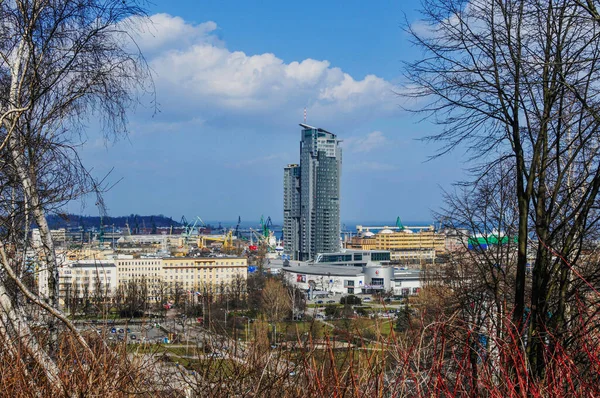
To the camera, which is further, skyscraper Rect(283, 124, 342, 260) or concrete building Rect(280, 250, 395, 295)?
skyscraper Rect(283, 124, 342, 260)

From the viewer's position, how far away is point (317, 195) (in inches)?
2388

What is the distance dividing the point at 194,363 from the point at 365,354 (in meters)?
0.81

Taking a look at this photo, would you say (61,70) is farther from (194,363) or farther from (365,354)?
(365,354)

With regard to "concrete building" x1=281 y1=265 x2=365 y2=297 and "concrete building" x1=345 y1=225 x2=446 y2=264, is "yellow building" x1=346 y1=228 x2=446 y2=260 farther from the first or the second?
"concrete building" x1=281 y1=265 x2=365 y2=297

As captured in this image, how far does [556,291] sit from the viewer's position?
2.79 m

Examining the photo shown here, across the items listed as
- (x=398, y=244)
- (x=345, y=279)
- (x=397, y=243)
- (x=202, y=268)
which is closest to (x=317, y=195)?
(x=397, y=243)

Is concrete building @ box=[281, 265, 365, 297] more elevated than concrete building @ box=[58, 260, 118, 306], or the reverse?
concrete building @ box=[58, 260, 118, 306]

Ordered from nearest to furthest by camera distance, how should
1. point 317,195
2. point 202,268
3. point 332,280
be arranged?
point 202,268 < point 332,280 < point 317,195

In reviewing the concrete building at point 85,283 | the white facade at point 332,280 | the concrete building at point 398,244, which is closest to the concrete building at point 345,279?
the white facade at point 332,280

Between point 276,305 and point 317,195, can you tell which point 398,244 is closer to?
point 317,195

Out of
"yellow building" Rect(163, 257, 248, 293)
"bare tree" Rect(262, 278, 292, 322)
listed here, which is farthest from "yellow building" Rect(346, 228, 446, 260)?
"bare tree" Rect(262, 278, 292, 322)

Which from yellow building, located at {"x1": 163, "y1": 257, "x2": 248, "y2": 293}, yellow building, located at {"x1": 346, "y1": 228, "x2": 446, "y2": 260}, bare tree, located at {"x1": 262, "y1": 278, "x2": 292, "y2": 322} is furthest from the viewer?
yellow building, located at {"x1": 346, "y1": 228, "x2": 446, "y2": 260}

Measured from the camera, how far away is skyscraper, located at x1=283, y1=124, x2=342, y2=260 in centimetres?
6094

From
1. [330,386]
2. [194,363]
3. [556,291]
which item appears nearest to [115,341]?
[194,363]
